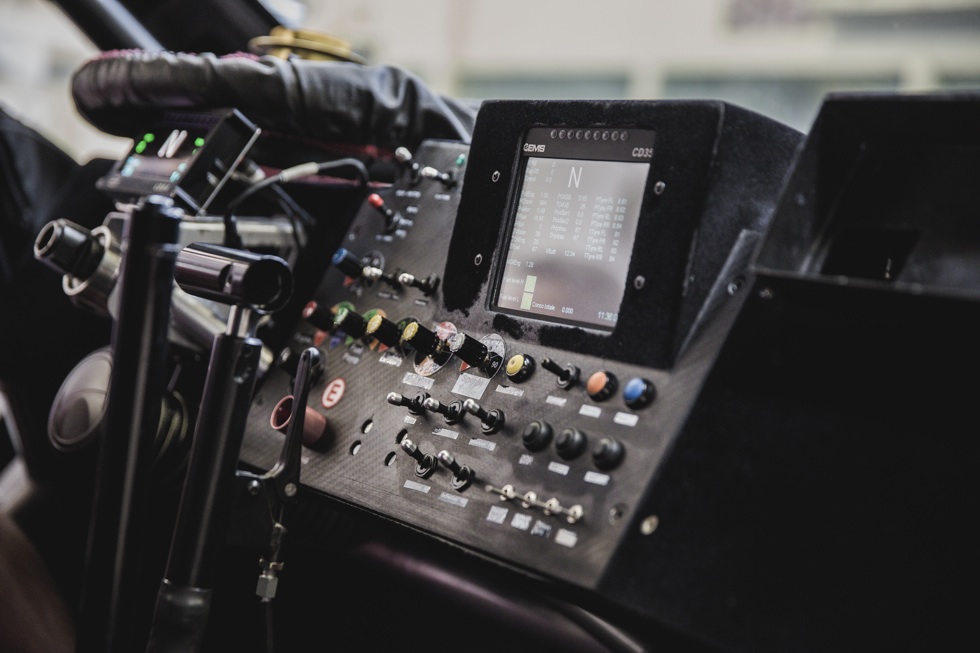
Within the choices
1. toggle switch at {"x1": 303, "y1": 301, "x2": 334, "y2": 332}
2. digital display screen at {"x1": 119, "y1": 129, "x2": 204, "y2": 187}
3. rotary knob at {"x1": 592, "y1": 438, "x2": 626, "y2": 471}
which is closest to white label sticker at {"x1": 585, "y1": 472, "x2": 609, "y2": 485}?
rotary knob at {"x1": 592, "y1": 438, "x2": 626, "y2": 471}

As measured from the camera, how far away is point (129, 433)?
0.78 m

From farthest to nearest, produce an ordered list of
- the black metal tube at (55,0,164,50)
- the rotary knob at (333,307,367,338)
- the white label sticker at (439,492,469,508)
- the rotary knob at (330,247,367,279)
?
1. the black metal tube at (55,0,164,50)
2. the rotary knob at (330,247,367,279)
3. the rotary knob at (333,307,367,338)
4. the white label sticker at (439,492,469,508)

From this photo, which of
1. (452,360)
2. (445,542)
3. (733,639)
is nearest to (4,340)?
(452,360)

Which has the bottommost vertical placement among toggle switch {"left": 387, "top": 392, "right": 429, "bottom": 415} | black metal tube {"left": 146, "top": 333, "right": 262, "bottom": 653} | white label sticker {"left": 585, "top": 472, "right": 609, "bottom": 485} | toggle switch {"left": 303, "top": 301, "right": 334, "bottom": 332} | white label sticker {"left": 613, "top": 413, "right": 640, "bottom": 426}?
black metal tube {"left": 146, "top": 333, "right": 262, "bottom": 653}

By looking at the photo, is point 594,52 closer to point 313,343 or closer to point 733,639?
point 313,343

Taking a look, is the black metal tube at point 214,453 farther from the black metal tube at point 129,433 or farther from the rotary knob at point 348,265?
the rotary knob at point 348,265

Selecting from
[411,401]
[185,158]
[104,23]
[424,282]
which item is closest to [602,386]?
[411,401]

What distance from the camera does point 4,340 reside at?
1.95 metres

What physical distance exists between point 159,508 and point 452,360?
705mm

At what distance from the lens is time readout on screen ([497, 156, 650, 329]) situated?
1033 mm

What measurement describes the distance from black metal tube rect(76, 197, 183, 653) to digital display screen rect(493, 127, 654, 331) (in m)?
0.44

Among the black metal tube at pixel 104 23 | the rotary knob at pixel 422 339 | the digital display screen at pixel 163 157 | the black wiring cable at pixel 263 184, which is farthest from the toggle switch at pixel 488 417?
the black metal tube at pixel 104 23

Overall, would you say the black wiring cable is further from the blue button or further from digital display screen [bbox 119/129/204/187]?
the blue button

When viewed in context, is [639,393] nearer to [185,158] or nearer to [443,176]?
[443,176]
